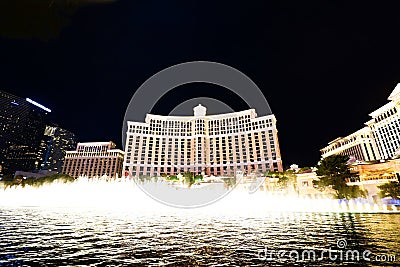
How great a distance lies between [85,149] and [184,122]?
9254 centimetres

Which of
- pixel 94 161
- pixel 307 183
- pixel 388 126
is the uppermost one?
pixel 388 126

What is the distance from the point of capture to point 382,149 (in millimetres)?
111562

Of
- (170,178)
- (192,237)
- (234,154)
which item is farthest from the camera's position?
(234,154)

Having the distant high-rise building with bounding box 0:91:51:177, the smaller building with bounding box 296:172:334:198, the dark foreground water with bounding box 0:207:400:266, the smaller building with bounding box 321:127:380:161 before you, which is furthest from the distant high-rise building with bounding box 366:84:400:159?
the distant high-rise building with bounding box 0:91:51:177

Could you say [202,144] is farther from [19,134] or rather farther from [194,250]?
[19,134]

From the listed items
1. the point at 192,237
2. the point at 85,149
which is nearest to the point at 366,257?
the point at 192,237

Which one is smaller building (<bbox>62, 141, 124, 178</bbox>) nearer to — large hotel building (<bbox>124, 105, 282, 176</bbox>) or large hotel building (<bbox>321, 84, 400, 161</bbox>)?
large hotel building (<bbox>124, 105, 282, 176</bbox>)

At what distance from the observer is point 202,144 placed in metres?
151

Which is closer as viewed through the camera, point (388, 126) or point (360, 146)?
point (388, 126)

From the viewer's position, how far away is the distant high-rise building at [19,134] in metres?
171

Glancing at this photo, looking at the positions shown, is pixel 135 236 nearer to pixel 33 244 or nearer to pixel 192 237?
pixel 192 237

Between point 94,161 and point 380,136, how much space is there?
19474 centimetres

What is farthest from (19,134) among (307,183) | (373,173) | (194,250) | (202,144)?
(373,173)

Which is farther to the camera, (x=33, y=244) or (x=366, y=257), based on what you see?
(x=33, y=244)
